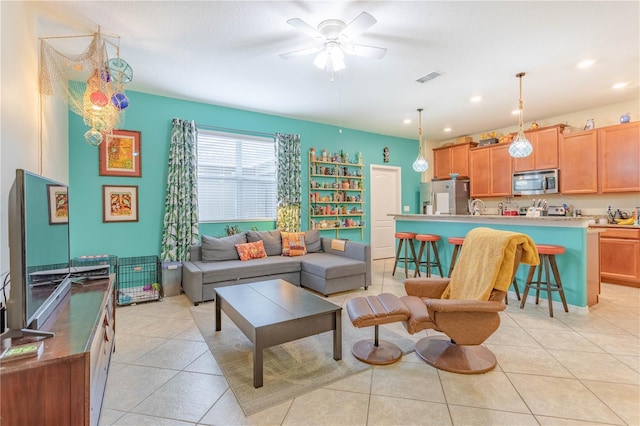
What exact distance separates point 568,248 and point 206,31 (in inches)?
176

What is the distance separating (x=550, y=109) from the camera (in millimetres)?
5074

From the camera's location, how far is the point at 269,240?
15.4ft

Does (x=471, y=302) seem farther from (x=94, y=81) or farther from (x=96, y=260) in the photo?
(x=96, y=260)

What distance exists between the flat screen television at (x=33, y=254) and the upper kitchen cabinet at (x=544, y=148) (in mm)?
6658

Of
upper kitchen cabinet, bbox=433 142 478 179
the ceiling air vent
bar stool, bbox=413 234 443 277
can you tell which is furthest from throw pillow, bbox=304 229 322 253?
upper kitchen cabinet, bbox=433 142 478 179

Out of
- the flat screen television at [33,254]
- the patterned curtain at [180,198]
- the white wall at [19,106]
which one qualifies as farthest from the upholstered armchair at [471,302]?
the patterned curtain at [180,198]

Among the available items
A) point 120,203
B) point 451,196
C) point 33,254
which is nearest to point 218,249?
point 120,203

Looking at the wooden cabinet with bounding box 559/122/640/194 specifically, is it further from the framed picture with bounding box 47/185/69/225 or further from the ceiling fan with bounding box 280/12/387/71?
the framed picture with bounding box 47/185/69/225

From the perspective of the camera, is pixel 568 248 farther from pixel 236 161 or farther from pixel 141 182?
pixel 141 182

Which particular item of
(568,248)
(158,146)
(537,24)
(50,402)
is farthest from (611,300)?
(158,146)

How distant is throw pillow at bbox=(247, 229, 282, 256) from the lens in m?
4.64

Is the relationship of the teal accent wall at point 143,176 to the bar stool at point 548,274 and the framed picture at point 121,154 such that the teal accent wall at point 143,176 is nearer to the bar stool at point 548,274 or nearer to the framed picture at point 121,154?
the framed picture at point 121,154

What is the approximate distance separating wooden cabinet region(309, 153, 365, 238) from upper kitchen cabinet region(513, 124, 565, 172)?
3.11 metres

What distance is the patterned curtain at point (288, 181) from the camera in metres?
5.20
